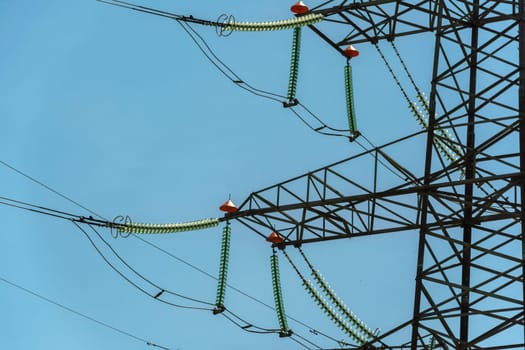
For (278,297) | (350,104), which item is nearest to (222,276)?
(278,297)

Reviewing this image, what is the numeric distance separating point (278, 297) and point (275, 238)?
1.32m

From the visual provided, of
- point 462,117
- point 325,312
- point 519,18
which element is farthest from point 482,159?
point 325,312

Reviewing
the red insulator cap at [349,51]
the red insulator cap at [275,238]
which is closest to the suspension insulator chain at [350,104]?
the red insulator cap at [349,51]

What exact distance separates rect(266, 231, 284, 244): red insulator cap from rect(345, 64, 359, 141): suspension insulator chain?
319cm

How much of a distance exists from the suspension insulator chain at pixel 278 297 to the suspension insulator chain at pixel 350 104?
3578 mm

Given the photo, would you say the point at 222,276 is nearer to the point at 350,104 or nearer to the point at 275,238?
→ the point at 275,238

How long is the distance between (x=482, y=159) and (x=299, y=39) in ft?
17.0

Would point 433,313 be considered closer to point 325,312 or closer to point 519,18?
point 325,312

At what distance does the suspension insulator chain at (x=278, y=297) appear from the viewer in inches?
1234

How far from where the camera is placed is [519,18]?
29.4m

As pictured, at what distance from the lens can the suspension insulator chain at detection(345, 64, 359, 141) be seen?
32875 mm

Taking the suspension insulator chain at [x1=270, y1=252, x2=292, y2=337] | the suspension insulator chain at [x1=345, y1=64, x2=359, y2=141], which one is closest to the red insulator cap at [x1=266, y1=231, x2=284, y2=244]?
the suspension insulator chain at [x1=270, y1=252, x2=292, y2=337]

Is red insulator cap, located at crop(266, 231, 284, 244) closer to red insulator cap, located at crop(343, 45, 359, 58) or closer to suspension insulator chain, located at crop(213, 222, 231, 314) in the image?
suspension insulator chain, located at crop(213, 222, 231, 314)

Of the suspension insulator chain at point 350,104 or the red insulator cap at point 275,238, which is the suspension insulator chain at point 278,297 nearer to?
the red insulator cap at point 275,238
